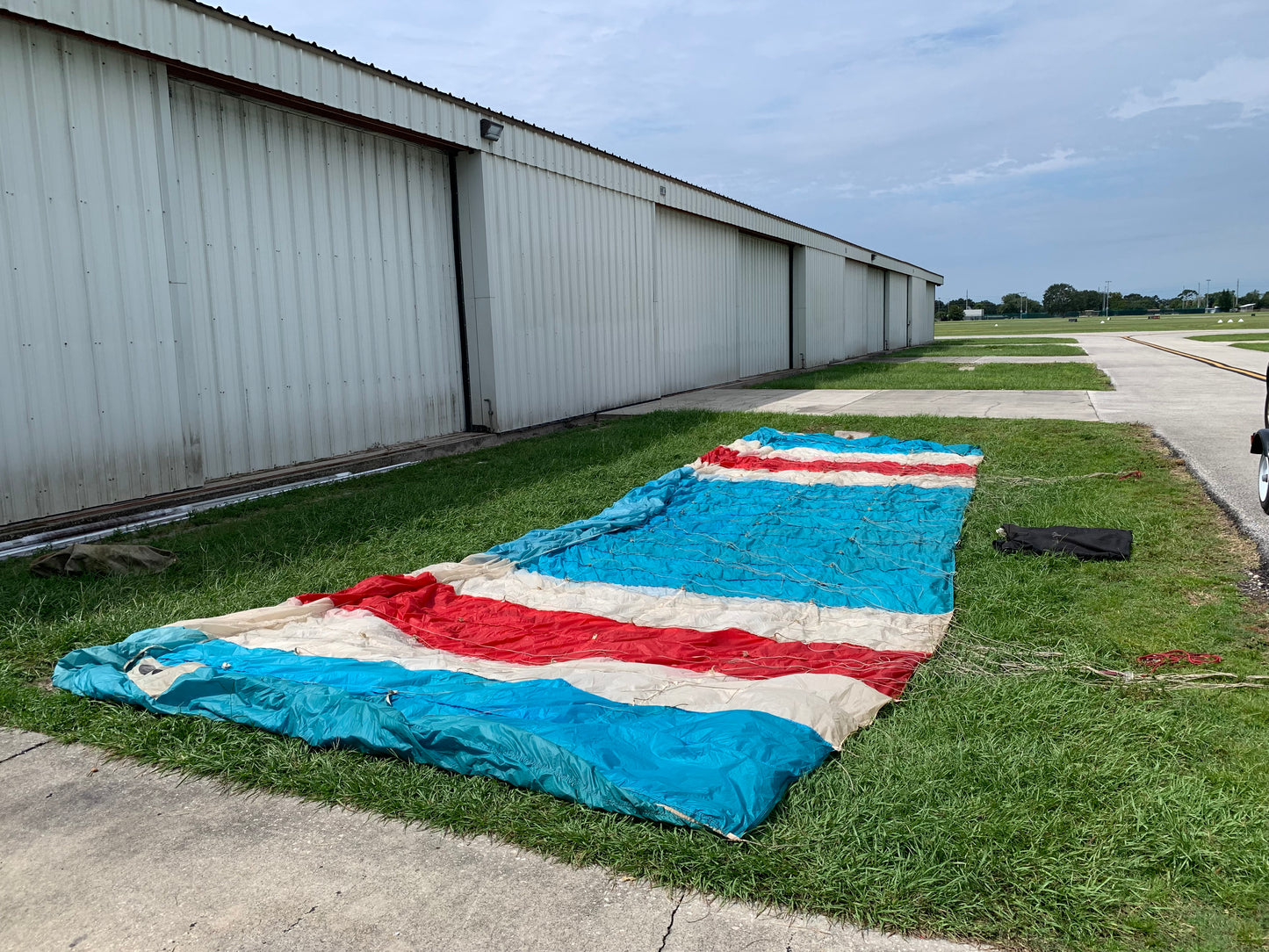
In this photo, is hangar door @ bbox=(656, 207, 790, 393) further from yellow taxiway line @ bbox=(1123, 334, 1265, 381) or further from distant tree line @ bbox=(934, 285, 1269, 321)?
distant tree line @ bbox=(934, 285, 1269, 321)

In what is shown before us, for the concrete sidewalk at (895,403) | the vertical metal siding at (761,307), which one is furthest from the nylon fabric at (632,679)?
the vertical metal siding at (761,307)

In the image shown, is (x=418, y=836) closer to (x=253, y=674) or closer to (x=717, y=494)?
(x=253, y=674)

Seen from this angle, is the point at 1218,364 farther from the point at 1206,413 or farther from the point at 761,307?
the point at 1206,413

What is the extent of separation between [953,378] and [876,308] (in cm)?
1729

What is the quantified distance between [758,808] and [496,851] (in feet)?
2.67

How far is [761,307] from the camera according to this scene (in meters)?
23.3

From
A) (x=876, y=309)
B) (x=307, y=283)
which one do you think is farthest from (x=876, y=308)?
(x=307, y=283)

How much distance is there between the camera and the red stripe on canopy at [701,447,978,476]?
875 cm

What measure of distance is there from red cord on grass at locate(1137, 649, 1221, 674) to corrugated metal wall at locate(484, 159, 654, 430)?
8985 millimetres

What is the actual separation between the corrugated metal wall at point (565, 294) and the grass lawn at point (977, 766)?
20.1 ft

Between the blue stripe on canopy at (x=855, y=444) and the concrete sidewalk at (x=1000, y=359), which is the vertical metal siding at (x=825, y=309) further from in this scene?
the blue stripe on canopy at (x=855, y=444)

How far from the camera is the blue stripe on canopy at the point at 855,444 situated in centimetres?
988

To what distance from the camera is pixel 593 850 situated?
276cm

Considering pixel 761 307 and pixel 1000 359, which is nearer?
pixel 761 307
